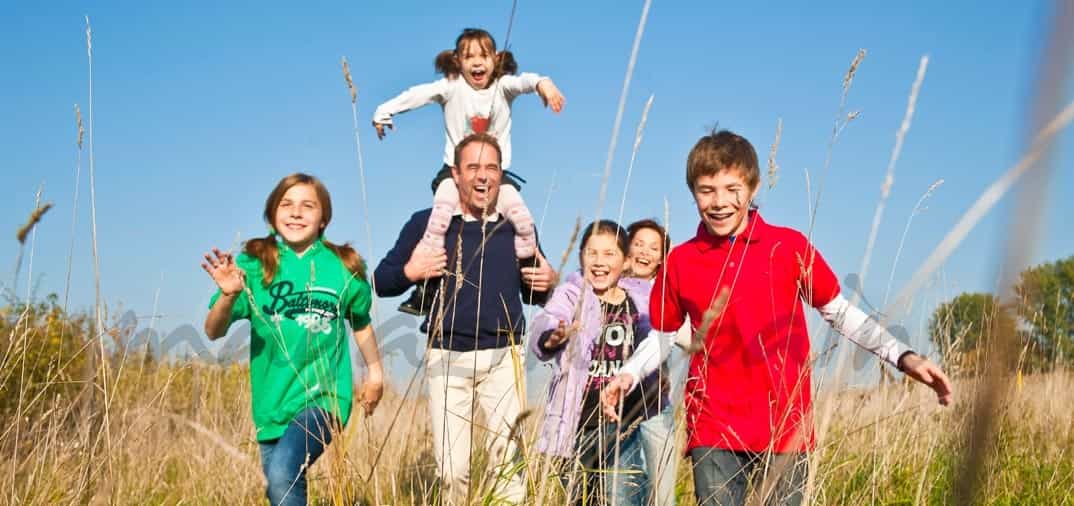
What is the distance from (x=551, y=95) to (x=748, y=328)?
272 cm

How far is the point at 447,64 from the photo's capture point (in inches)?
241

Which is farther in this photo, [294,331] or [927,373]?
[294,331]

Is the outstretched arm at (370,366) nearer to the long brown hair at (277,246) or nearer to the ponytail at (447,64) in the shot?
the long brown hair at (277,246)

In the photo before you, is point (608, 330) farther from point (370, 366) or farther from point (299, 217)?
point (299, 217)

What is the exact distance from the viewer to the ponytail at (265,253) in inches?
165

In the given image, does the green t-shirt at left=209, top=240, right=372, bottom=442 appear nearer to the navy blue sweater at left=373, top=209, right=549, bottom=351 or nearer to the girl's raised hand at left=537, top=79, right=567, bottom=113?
the navy blue sweater at left=373, top=209, right=549, bottom=351

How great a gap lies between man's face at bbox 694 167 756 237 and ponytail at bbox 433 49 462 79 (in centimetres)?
299

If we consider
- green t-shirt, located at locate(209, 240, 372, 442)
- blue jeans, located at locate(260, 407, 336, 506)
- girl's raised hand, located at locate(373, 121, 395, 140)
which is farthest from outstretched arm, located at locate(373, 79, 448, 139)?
blue jeans, located at locate(260, 407, 336, 506)

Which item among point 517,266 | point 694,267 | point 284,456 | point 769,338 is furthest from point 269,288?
point 769,338

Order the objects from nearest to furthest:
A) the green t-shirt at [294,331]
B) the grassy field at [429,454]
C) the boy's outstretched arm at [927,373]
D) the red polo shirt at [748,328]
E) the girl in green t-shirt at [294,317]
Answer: the boy's outstretched arm at [927,373], the grassy field at [429,454], the red polo shirt at [748,328], the girl in green t-shirt at [294,317], the green t-shirt at [294,331]

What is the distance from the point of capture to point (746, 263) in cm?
340

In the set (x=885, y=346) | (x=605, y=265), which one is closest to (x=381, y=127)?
(x=605, y=265)

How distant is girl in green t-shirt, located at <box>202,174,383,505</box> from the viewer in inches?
144

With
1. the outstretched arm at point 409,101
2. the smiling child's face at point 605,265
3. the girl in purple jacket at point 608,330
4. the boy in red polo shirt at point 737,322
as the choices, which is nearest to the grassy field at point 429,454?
the boy in red polo shirt at point 737,322
